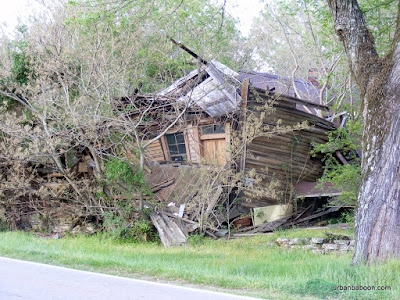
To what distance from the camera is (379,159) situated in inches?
295

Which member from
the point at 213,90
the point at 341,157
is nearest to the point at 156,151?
the point at 213,90

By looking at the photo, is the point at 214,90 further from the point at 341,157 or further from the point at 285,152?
the point at 341,157

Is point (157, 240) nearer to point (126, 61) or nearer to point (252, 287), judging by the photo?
point (126, 61)

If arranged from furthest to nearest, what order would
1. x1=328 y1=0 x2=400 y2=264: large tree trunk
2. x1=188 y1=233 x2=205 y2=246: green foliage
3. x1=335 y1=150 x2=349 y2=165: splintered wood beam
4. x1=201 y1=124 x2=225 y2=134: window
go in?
x1=335 y1=150 x2=349 y2=165: splintered wood beam < x1=201 y1=124 x2=225 y2=134: window < x1=188 y1=233 x2=205 y2=246: green foliage < x1=328 y1=0 x2=400 y2=264: large tree trunk

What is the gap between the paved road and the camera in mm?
5406

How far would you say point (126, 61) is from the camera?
13867 mm

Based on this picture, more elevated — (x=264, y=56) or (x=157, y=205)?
(x=264, y=56)

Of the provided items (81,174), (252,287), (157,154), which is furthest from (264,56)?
(252,287)

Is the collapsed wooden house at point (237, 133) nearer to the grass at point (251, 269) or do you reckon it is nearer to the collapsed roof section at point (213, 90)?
the collapsed roof section at point (213, 90)

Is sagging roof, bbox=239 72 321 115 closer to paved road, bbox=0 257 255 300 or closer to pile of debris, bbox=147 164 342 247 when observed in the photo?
pile of debris, bbox=147 164 342 247

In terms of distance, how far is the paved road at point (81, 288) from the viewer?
213 inches

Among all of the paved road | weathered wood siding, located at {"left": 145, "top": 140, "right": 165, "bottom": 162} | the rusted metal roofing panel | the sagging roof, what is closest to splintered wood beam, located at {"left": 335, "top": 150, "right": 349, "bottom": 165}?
the rusted metal roofing panel

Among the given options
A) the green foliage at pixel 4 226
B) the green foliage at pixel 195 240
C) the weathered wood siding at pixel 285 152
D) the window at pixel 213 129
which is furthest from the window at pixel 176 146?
the green foliage at pixel 4 226

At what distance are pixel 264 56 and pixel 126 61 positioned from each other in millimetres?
23483
